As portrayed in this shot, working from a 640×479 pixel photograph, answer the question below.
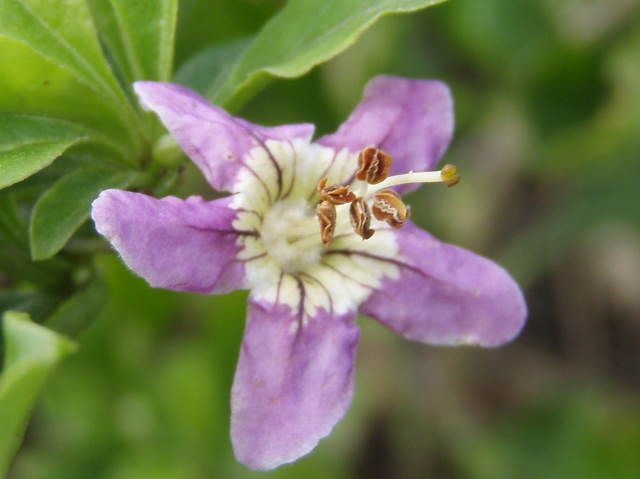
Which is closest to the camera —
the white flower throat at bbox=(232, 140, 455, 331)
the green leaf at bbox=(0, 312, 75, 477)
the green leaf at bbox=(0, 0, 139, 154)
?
the green leaf at bbox=(0, 312, 75, 477)

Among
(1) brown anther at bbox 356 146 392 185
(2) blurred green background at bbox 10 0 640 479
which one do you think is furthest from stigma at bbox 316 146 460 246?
(2) blurred green background at bbox 10 0 640 479

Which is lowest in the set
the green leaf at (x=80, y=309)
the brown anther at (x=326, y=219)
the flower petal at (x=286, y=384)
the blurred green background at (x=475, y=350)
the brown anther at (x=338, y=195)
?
the blurred green background at (x=475, y=350)

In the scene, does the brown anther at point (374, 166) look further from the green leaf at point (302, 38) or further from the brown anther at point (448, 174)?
the green leaf at point (302, 38)

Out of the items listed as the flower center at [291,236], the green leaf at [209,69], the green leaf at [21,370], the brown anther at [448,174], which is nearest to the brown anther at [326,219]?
the flower center at [291,236]

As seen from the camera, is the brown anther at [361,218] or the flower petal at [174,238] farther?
the brown anther at [361,218]

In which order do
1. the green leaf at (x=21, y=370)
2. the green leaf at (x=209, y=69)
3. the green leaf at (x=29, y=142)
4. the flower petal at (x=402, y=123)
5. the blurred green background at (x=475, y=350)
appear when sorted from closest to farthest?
the green leaf at (x=21, y=370)
the green leaf at (x=29, y=142)
the flower petal at (x=402, y=123)
the green leaf at (x=209, y=69)
the blurred green background at (x=475, y=350)

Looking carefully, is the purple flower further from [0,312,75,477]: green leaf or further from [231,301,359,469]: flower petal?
[0,312,75,477]: green leaf

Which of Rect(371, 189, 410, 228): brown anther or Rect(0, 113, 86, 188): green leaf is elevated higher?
Rect(0, 113, 86, 188): green leaf

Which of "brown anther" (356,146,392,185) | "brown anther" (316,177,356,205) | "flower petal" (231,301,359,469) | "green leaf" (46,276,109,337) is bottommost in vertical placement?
"green leaf" (46,276,109,337)
